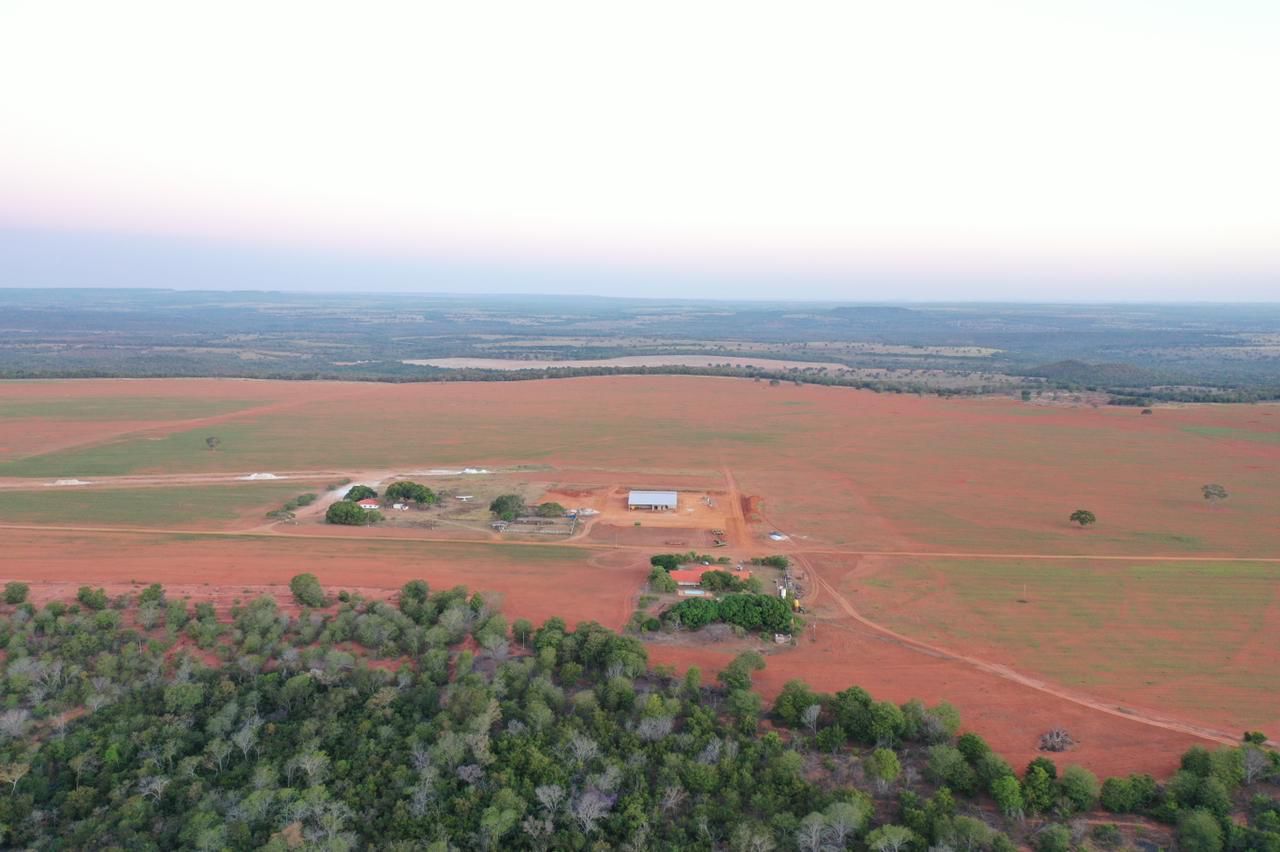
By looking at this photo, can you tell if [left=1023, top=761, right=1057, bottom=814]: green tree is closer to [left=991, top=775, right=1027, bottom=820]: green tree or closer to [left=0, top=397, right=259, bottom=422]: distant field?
[left=991, top=775, right=1027, bottom=820]: green tree

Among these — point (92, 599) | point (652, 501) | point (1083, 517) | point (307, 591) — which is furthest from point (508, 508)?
point (1083, 517)

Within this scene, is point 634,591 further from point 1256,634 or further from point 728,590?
point 1256,634

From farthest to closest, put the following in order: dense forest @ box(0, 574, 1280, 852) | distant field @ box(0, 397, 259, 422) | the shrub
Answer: distant field @ box(0, 397, 259, 422) < the shrub < dense forest @ box(0, 574, 1280, 852)

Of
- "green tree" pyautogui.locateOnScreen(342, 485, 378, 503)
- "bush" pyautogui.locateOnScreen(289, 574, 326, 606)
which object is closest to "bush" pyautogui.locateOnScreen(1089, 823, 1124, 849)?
"bush" pyautogui.locateOnScreen(289, 574, 326, 606)

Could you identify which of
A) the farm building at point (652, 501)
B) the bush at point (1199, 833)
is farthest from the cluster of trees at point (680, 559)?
the bush at point (1199, 833)

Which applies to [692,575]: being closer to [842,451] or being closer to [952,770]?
[952,770]
